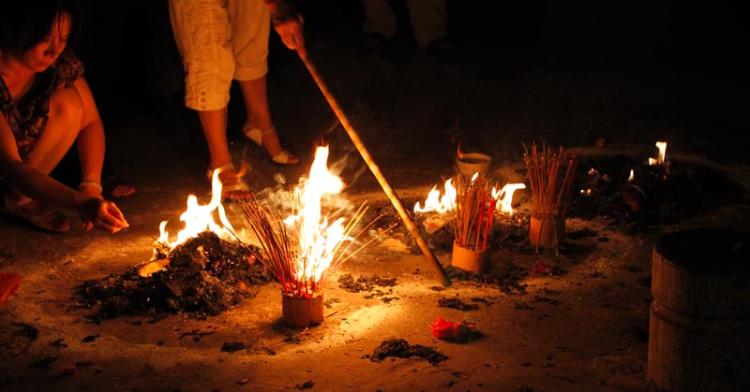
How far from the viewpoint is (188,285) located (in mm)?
4715

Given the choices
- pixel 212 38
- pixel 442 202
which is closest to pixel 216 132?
pixel 212 38

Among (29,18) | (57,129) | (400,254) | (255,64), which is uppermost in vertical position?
(255,64)

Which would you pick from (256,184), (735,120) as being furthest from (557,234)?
(735,120)

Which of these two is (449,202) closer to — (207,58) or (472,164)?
(472,164)

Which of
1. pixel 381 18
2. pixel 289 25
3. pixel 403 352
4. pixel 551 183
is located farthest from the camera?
pixel 381 18

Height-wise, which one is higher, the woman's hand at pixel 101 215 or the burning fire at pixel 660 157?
the burning fire at pixel 660 157

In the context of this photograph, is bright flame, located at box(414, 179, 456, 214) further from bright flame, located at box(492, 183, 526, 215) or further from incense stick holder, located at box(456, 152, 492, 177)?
incense stick holder, located at box(456, 152, 492, 177)

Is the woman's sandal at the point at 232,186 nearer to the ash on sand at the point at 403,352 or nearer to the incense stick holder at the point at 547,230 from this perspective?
the incense stick holder at the point at 547,230

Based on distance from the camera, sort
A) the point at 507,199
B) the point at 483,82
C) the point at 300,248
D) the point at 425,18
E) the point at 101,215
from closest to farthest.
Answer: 1. the point at 101,215
2. the point at 300,248
3. the point at 507,199
4. the point at 483,82
5. the point at 425,18

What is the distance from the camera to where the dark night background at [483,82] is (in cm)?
801

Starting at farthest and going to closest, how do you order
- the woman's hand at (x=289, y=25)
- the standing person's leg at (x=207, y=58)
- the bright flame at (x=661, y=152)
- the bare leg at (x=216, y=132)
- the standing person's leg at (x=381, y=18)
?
the standing person's leg at (x=381, y=18)
the bare leg at (x=216, y=132)
the bright flame at (x=661, y=152)
the standing person's leg at (x=207, y=58)
the woman's hand at (x=289, y=25)

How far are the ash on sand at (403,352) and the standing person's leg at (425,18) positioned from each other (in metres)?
5.99

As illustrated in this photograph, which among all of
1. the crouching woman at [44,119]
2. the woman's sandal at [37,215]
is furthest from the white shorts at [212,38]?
the woman's sandal at [37,215]

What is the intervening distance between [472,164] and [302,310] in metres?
2.60
